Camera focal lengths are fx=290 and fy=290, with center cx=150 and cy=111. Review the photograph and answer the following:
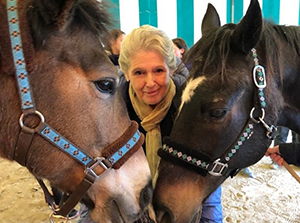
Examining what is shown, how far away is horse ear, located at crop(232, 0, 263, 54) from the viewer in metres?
0.98

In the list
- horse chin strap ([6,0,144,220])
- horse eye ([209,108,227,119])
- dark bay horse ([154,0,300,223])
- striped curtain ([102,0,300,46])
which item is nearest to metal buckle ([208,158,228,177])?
dark bay horse ([154,0,300,223])

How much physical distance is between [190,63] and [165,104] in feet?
0.92

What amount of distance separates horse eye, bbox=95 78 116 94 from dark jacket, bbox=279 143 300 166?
2.97 ft

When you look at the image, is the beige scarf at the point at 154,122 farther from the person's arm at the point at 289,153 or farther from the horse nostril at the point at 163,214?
the person's arm at the point at 289,153

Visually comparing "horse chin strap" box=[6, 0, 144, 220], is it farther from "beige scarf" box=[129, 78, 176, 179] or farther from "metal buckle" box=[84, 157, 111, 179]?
"beige scarf" box=[129, 78, 176, 179]

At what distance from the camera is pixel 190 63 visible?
119 cm

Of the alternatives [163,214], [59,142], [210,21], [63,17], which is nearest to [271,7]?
[210,21]

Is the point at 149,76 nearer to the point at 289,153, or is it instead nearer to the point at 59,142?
the point at 59,142

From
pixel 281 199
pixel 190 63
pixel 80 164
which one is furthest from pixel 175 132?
pixel 281 199

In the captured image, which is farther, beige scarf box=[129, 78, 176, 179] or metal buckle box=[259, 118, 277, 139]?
beige scarf box=[129, 78, 176, 179]

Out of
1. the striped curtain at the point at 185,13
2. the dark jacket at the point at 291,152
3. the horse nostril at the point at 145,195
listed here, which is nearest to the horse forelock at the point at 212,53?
the horse nostril at the point at 145,195

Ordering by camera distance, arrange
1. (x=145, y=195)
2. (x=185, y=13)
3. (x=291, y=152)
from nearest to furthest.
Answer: (x=145, y=195)
(x=291, y=152)
(x=185, y=13)

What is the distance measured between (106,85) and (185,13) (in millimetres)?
2936

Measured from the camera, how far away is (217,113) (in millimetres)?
1040
